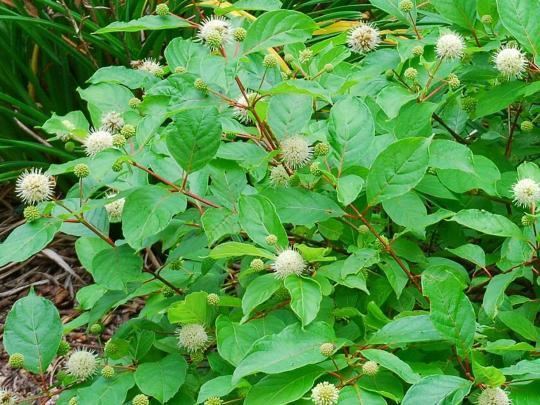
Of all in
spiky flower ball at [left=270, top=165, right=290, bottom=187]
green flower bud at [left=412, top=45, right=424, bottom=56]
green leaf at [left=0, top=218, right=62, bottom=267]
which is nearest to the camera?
green leaf at [left=0, top=218, right=62, bottom=267]

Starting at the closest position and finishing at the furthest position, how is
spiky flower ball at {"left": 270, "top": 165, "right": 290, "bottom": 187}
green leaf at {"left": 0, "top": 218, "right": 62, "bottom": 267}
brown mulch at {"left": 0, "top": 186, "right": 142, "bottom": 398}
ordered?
green leaf at {"left": 0, "top": 218, "right": 62, "bottom": 267}, spiky flower ball at {"left": 270, "top": 165, "right": 290, "bottom": 187}, brown mulch at {"left": 0, "top": 186, "right": 142, "bottom": 398}

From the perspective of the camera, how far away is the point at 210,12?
2.92 metres

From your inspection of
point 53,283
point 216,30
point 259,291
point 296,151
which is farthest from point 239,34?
point 53,283

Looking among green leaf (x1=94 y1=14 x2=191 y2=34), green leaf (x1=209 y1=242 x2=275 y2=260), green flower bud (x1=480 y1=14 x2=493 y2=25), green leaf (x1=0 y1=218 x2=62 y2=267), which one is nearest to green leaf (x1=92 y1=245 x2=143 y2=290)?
green leaf (x1=0 y1=218 x2=62 y2=267)

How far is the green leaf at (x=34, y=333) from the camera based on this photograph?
1.32m

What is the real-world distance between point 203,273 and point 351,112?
14.2 inches

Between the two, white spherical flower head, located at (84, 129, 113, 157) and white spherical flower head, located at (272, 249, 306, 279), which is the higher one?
white spherical flower head, located at (84, 129, 113, 157)

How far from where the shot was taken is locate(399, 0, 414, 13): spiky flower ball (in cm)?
142

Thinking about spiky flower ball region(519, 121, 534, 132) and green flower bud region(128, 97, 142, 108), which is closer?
green flower bud region(128, 97, 142, 108)

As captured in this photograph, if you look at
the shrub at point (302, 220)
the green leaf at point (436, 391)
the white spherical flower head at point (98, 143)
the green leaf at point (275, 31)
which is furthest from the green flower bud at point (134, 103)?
the green leaf at point (436, 391)

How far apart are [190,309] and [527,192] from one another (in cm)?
53

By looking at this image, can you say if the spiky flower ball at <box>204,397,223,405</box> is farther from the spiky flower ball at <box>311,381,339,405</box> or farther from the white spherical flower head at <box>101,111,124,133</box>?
the white spherical flower head at <box>101,111,124,133</box>

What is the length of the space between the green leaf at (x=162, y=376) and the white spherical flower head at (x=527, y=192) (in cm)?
57

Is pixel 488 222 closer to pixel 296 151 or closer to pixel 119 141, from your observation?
pixel 296 151
